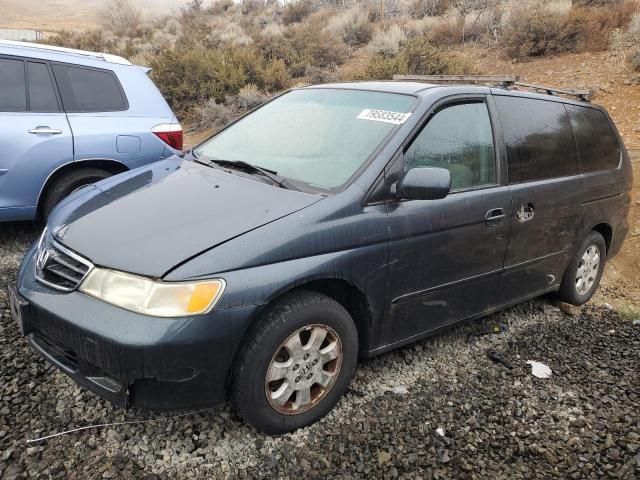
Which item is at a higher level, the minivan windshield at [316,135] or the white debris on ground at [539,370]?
the minivan windshield at [316,135]

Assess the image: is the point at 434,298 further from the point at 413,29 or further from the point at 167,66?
the point at 413,29

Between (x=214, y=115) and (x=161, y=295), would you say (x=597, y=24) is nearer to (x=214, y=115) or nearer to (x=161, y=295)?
(x=214, y=115)

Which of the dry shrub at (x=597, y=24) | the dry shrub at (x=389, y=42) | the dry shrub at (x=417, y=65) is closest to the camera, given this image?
the dry shrub at (x=417, y=65)

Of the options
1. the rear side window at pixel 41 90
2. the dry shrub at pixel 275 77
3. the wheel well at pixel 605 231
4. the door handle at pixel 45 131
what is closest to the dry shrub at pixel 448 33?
the dry shrub at pixel 275 77

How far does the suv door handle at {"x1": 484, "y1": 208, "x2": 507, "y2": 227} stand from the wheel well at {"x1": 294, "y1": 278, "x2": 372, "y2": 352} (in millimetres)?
1032

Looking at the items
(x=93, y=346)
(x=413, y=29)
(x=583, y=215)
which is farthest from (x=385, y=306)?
(x=413, y=29)

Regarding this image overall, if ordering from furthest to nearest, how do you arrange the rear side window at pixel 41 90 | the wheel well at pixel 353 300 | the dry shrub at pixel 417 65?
the dry shrub at pixel 417 65, the rear side window at pixel 41 90, the wheel well at pixel 353 300

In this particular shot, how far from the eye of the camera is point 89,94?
15.9ft

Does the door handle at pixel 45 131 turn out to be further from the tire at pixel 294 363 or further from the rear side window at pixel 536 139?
the rear side window at pixel 536 139

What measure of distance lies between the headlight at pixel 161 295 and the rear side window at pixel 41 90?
319cm

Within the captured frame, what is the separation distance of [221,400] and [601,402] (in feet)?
7.67

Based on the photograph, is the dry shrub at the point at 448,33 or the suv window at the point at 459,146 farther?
the dry shrub at the point at 448,33

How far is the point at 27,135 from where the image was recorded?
433 cm

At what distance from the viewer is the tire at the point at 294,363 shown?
2289mm
